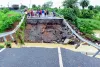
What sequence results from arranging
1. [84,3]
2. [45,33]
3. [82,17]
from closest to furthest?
[45,33] → [82,17] → [84,3]

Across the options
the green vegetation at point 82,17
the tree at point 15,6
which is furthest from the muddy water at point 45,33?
the tree at point 15,6

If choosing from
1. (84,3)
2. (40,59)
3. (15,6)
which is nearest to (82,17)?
(84,3)

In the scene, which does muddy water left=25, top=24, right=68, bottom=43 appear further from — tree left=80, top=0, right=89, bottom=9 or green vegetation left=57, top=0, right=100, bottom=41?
tree left=80, top=0, right=89, bottom=9

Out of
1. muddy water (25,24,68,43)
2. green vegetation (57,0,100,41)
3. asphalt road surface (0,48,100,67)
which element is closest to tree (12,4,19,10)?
green vegetation (57,0,100,41)

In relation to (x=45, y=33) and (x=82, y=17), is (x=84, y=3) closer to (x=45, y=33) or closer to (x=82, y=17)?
(x=82, y=17)

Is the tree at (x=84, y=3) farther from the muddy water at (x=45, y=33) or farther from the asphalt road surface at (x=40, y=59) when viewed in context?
the asphalt road surface at (x=40, y=59)

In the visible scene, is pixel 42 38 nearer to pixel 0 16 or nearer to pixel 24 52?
pixel 0 16

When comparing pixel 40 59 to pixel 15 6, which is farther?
pixel 15 6

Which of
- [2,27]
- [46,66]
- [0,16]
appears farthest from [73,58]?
[0,16]
